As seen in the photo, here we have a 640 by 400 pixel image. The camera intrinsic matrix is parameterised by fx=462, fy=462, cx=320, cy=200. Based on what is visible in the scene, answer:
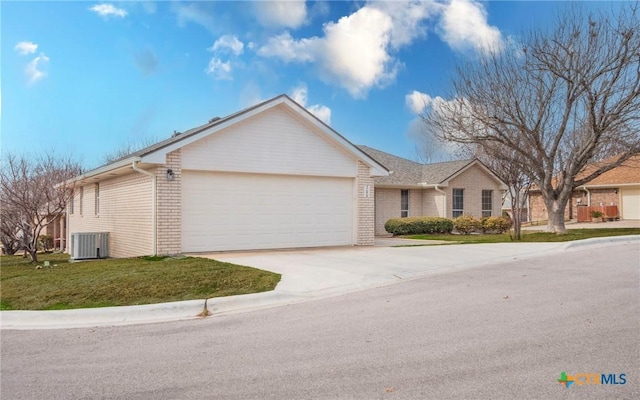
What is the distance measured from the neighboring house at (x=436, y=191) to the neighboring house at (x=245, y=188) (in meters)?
7.88

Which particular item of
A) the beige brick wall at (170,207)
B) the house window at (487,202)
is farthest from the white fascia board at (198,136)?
the house window at (487,202)

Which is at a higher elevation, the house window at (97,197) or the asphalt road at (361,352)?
the house window at (97,197)

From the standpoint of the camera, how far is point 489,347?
4.99 metres

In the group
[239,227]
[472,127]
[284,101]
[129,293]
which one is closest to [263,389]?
[129,293]

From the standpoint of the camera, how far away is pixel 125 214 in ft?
49.5

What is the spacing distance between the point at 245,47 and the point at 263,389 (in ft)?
52.4

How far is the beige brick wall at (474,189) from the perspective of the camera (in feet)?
84.7

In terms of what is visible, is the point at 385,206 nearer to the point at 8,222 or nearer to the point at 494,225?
the point at 494,225

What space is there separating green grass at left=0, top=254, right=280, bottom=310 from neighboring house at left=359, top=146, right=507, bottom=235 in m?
15.4

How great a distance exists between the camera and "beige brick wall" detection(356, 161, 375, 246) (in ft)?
53.7

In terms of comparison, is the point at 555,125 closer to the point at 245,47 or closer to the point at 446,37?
the point at 446,37

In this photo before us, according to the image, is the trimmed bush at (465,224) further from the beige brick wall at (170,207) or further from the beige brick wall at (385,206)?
the beige brick wall at (170,207)

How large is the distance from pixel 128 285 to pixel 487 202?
23992 millimetres

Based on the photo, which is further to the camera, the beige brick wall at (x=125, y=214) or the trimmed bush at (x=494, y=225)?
the trimmed bush at (x=494, y=225)
